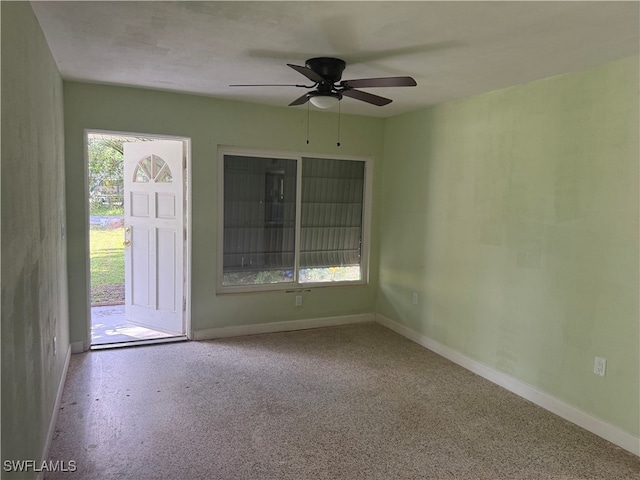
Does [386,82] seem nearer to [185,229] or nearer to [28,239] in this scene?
[28,239]

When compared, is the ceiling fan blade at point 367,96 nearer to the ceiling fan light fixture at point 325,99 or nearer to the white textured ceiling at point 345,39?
the ceiling fan light fixture at point 325,99

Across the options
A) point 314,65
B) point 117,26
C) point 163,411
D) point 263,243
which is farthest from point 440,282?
point 117,26

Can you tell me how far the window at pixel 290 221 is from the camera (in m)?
4.57

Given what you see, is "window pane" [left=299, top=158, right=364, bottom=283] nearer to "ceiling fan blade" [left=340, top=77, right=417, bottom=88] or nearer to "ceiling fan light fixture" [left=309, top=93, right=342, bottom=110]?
"ceiling fan light fixture" [left=309, top=93, right=342, bottom=110]

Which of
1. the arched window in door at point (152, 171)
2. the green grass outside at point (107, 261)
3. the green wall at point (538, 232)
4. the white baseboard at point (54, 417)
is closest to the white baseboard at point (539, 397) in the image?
the green wall at point (538, 232)

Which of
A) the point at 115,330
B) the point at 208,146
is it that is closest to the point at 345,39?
the point at 208,146

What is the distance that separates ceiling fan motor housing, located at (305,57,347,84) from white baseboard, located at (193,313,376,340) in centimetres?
277

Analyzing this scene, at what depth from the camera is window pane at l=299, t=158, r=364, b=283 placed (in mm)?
4945

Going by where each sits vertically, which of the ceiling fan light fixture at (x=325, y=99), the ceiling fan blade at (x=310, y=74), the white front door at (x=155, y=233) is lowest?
the white front door at (x=155, y=233)

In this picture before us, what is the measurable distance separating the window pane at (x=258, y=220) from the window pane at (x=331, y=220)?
Result: 0.18m

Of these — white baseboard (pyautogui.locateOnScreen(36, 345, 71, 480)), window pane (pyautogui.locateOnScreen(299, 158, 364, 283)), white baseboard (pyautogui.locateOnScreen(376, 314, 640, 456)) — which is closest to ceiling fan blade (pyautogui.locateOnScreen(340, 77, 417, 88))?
window pane (pyautogui.locateOnScreen(299, 158, 364, 283))

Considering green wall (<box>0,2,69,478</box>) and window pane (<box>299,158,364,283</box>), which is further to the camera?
window pane (<box>299,158,364,283</box>)

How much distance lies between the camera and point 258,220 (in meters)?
4.71

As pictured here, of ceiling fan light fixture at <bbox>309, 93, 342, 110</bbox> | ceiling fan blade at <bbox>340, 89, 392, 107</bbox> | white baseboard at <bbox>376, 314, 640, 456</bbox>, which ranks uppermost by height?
ceiling fan blade at <bbox>340, 89, 392, 107</bbox>
